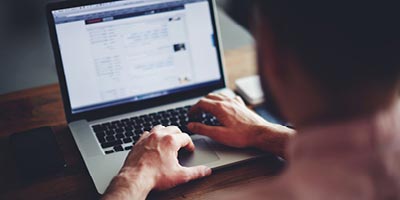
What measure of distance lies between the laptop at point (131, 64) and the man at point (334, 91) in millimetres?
563

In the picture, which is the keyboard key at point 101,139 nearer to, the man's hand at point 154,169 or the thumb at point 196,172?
the man's hand at point 154,169

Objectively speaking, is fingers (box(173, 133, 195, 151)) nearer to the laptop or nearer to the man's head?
the laptop

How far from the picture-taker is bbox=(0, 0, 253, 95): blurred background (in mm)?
2785

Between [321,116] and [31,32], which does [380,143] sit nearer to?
[321,116]

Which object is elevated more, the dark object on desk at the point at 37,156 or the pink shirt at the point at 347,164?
the pink shirt at the point at 347,164

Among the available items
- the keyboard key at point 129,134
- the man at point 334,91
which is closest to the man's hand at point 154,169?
the keyboard key at point 129,134

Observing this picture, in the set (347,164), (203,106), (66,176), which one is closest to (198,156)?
(203,106)

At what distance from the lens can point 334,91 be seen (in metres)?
0.76

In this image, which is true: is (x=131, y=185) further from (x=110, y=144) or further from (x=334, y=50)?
(x=334, y=50)

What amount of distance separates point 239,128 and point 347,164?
0.57 m

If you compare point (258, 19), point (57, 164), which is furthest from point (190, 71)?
point (258, 19)

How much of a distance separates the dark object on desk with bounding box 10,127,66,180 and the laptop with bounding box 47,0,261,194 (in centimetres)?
8

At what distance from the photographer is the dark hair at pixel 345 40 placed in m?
0.73

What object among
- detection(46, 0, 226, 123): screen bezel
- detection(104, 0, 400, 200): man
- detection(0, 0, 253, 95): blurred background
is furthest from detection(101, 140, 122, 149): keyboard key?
detection(0, 0, 253, 95): blurred background
